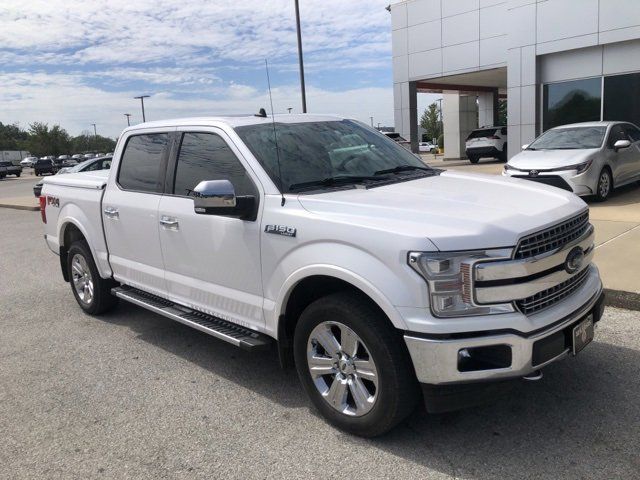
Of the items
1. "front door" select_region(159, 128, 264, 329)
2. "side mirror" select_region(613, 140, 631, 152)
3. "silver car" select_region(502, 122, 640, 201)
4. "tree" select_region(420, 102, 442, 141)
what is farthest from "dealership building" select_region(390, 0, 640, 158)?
"tree" select_region(420, 102, 442, 141)

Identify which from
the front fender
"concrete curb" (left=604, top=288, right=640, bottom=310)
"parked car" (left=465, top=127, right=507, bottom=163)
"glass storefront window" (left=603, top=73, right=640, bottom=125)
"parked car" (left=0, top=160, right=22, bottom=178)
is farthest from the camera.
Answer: "parked car" (left=0, top=160, right=22, bottom=178)

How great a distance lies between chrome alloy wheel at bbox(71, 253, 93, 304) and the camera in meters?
5.89

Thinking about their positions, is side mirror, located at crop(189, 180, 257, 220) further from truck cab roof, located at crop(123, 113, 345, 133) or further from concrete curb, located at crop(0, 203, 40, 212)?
concrete curb, located at crop(0, 203, 40, 212)

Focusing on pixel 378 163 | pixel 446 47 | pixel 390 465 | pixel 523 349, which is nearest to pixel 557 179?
pixel 378 163

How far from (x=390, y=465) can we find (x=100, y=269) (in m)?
3.60

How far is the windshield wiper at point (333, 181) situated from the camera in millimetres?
3779

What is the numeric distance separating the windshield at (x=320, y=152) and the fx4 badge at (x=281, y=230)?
11.3 inches

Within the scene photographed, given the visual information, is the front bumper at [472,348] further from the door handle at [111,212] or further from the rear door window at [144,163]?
the door handle at [111,212]

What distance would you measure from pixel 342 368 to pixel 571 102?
17.2 m

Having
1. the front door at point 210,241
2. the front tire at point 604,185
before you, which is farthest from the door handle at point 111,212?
the front tire at point 604,185

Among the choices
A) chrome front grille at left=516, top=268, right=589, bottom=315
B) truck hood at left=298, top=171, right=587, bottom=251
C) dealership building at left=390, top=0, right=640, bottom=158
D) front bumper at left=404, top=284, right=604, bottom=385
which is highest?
dealership building at left=390, top=0, right=640, bottom=158

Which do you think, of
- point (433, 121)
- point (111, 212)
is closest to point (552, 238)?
point (111, 212)

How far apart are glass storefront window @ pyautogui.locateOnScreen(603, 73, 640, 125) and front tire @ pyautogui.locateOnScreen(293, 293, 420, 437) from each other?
1645 cm

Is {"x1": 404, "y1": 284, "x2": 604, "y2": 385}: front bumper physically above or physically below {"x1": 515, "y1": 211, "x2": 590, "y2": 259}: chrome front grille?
below
